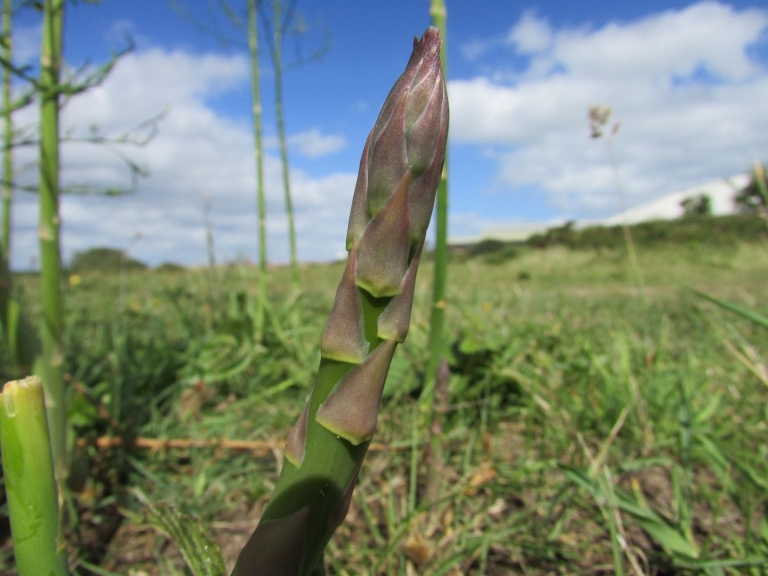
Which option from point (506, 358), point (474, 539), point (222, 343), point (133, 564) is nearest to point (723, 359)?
point (506, 358)

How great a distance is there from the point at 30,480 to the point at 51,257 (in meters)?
0.88

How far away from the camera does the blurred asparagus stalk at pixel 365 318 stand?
1.45 feet

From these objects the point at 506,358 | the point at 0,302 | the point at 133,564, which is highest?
the point at 0,302

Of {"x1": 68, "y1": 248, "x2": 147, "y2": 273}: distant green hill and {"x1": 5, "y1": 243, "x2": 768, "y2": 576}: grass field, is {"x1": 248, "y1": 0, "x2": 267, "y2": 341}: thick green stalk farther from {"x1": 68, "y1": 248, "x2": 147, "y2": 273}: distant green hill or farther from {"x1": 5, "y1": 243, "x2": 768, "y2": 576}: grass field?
{"x1": 68, "y1": 248, "x2": 147, "y2": 273}: distant green hill

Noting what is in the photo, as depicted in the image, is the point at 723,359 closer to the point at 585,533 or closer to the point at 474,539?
the point at 585,533

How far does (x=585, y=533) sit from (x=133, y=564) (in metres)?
0.94

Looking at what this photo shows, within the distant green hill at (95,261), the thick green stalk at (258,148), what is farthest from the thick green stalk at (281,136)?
the distant green hill at (95,261)

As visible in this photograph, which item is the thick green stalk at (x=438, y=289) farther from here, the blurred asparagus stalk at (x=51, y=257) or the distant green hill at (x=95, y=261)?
the distant green hill at (x=95, y=261)

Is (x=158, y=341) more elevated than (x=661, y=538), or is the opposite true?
(x=158, y=341)

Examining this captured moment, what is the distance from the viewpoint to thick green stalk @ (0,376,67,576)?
42 cm

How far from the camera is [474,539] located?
1142 mm

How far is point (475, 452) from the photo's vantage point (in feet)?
5.14

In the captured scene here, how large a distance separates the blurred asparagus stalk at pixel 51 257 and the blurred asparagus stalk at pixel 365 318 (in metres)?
0.88

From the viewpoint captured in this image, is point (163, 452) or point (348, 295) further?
point (163, 452)
